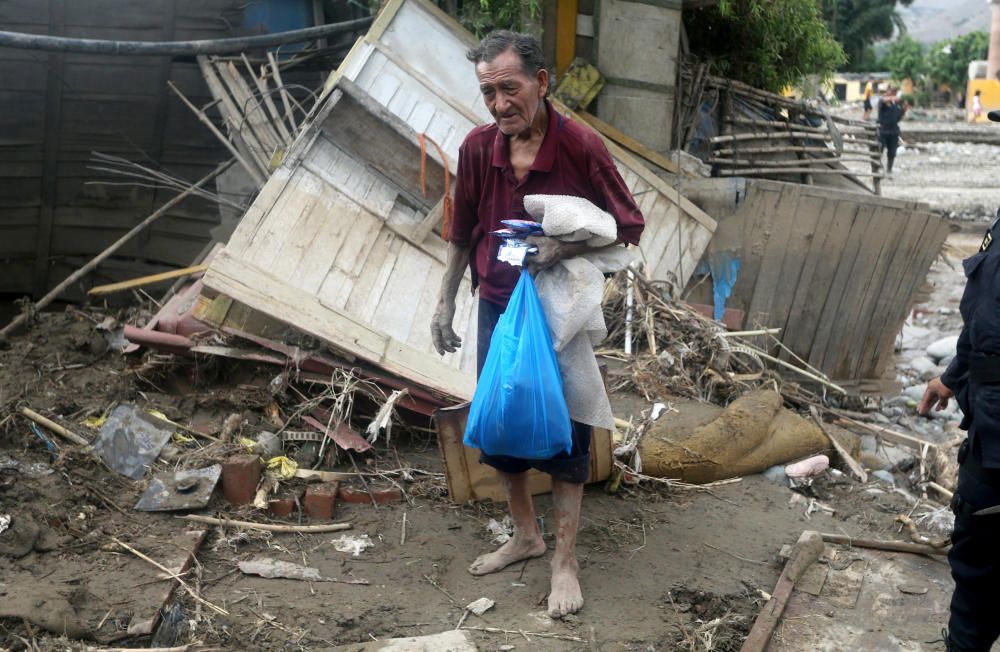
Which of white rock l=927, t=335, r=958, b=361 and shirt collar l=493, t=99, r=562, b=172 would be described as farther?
white rock l=927, t=335, r=958, b=361

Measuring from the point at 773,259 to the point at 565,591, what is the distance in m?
4.38

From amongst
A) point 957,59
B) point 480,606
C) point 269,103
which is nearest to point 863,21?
point 957,59

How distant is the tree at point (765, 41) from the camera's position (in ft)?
25.2

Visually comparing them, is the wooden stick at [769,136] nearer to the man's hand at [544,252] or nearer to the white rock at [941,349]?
A: the white rock at [941,349]

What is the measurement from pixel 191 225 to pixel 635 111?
12.1 feet

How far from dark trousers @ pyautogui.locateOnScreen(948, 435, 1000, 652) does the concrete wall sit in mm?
→ 4678

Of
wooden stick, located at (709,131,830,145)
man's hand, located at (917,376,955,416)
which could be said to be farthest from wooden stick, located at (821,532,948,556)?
wooden stick, located at (709,131,830,145)

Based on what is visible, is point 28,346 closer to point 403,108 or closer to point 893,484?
point 403,108

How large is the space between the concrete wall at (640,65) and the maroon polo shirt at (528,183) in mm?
3843

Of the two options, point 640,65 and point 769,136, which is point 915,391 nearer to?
point 769,136

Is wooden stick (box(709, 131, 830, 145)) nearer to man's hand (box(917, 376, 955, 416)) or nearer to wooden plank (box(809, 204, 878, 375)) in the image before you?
wooden plank (box(809, 204, 878, 375))

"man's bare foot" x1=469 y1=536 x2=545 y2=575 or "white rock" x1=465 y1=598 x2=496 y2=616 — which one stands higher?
"man's bare foot" x1=469 y1=536 x2=545 y2=575

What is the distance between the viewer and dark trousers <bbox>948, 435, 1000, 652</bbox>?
287 centimetres

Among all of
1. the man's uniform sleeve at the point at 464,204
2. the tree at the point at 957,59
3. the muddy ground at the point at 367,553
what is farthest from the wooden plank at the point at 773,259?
the tree at the point at 957,59
